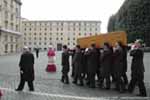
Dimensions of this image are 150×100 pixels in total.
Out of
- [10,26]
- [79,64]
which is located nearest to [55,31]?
[10,26]

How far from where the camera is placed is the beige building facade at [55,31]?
5881 inches

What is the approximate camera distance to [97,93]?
1230cm

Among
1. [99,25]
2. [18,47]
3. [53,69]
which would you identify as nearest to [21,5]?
[18,47]

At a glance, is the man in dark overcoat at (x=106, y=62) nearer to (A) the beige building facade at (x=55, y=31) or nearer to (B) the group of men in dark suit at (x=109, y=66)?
(B) the group of men in dark suit at (x=109, y=66)

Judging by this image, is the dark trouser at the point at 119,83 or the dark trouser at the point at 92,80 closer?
the dark trouser at the point at 119,83

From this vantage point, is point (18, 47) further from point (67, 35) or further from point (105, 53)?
point (105, 53)

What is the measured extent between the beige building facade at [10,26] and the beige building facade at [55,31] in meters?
51.7

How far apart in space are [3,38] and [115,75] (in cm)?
6732

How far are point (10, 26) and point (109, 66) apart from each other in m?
74.7

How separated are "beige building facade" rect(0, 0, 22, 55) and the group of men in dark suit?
60.1 metres

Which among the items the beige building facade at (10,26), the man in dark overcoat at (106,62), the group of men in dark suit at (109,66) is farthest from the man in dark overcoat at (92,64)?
the beige building facade at (10,26)

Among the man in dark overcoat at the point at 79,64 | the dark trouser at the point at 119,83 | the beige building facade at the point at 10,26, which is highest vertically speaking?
the beige building facade at the point at 10,26

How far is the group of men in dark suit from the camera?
1174 centimetres

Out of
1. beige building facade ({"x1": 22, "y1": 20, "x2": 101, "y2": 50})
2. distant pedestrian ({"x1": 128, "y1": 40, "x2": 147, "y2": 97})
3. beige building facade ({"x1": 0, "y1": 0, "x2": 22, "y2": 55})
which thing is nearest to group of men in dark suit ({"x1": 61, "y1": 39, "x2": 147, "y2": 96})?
distant pedestrian ({"x1": 128, "y1": 40, "x2": 147, "y2": 97})
